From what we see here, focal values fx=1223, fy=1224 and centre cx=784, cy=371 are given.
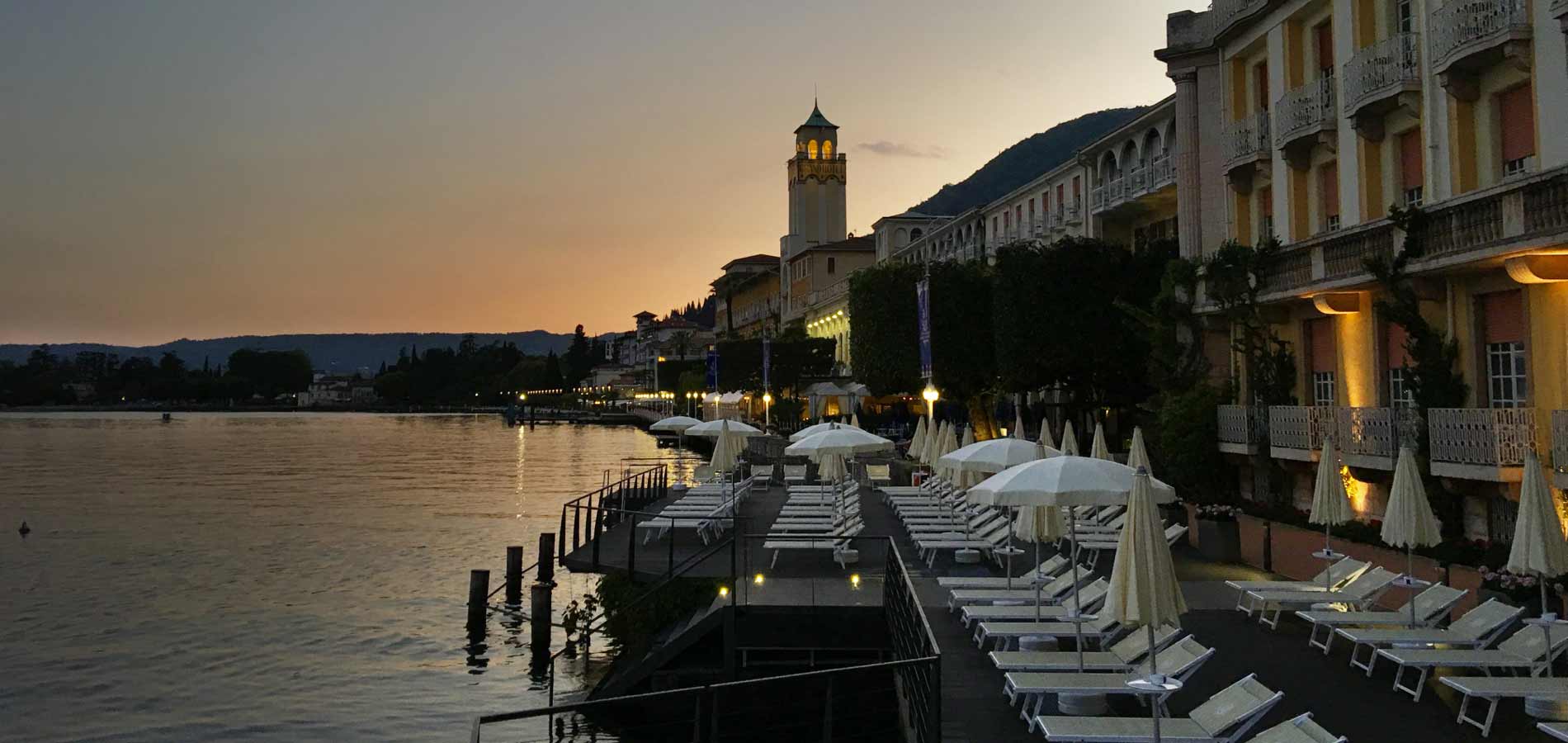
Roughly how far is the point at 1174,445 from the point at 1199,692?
1526 cm

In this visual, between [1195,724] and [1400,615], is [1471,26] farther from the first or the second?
[1195,724]

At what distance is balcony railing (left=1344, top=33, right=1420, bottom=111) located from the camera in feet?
67.7

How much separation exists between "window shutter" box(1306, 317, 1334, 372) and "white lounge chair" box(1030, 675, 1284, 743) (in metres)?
16.4

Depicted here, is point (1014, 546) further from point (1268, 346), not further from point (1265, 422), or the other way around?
point (1268, 346)

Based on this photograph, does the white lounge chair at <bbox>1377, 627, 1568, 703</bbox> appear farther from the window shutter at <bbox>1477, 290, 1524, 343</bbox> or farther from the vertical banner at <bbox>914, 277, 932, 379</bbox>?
the vertical banner at <bbox>914, 277, 932, 379</bbox>

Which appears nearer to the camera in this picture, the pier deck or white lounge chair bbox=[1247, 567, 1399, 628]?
the pier deck

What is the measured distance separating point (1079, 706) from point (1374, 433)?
12.2 metres

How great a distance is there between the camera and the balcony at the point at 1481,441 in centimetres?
1691

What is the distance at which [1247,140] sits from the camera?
89.4 feet

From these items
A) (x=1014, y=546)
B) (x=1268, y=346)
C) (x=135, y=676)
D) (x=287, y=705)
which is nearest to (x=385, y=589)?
(x=135, y=676)

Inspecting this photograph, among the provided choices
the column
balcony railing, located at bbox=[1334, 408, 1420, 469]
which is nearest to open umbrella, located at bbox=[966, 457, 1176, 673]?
balcony railing, located at bbox=[1334, 408, 1420, 469]

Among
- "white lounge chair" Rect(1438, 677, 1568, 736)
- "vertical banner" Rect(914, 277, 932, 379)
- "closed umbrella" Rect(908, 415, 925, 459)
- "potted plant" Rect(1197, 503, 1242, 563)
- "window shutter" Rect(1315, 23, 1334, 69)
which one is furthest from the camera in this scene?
"vertical banner" Rect(914, 277, 932, 379)

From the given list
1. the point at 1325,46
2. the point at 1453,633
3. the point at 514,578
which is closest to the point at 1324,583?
the point at 1453,633

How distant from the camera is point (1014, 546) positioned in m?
22.2
